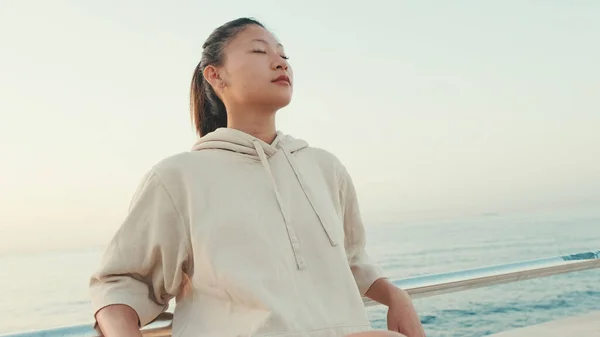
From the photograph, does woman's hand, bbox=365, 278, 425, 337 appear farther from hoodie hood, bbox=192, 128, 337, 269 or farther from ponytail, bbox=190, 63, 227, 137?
ponytail, bbox=190, 63, 227, 137

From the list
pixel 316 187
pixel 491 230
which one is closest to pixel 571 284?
pixel 316 187

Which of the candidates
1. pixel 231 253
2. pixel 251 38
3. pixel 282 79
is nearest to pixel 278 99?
pixel 282 79

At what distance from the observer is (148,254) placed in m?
1.17

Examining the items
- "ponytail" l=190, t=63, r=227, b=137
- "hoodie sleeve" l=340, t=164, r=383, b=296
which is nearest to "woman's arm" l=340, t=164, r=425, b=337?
"hoodie sleeve" l=340, t=164, r=383, b=296

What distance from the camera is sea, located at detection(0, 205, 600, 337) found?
7.43 m

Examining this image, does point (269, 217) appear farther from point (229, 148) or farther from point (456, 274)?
point (456, 274)

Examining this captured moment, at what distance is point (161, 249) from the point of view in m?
1.17

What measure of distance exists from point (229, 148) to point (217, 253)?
0.82 ft

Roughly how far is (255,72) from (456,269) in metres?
0.97

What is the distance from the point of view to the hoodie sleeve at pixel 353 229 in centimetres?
143

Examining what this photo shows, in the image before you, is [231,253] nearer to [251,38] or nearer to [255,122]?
[255,122]

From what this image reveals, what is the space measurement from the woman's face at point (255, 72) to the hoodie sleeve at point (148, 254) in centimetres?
28

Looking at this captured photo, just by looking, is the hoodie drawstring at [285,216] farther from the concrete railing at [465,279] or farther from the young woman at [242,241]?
the concrete railing at [465,279]

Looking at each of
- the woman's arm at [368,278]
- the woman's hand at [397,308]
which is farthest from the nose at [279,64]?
the woman's hand at [397,308]
